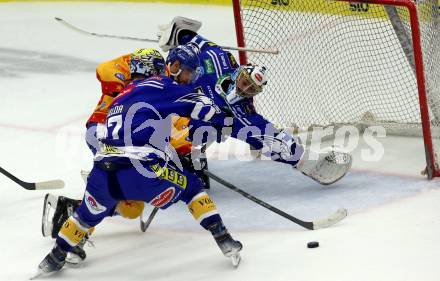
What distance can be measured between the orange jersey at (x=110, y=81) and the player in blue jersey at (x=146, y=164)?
1.96 feet

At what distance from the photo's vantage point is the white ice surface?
3.59 metres

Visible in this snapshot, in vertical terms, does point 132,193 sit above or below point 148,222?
above

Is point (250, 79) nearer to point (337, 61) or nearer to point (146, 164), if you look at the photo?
Answer: point (146, 164)

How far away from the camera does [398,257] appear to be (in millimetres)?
3549

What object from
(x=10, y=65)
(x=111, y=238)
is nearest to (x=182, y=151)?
(x=111, y=238)

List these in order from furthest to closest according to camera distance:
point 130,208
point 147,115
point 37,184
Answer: point 37,184 < point 130,208 < point 147,115

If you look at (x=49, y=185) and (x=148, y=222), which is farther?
(x=49, y=185)

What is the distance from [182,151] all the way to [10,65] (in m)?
3.13

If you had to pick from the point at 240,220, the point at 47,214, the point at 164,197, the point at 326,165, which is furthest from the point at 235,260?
the point at 326,165

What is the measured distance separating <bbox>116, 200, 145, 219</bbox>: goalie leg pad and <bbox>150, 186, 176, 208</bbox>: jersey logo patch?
0.29 m

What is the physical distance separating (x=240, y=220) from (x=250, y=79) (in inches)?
23.2

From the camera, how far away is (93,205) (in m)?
3.57

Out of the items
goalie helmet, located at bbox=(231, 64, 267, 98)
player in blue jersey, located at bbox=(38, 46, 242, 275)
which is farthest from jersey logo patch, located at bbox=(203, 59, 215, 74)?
player in blue jersey, located at bbox=(38, 46, 242, 275)

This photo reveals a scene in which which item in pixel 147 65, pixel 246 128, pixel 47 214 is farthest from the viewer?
pixel 246 128
